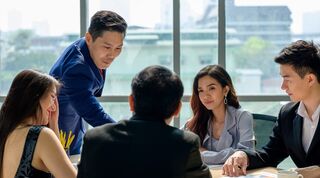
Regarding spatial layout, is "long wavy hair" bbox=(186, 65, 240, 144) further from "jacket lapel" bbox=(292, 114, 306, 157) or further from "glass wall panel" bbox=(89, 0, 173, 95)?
"glass wall panel" bbox=(89, 0, 173, 95)

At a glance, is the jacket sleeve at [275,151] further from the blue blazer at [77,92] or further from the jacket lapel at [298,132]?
the blue blazer at [77,92]

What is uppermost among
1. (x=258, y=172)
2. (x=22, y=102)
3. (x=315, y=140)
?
Answer: (x=22, y=102)

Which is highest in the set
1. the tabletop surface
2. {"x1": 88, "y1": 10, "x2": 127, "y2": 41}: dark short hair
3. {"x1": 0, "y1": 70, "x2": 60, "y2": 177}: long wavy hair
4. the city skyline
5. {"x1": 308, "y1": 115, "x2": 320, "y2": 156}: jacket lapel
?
the city skyline

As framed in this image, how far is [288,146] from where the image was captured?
2.50 m

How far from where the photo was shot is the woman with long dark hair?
1929mm

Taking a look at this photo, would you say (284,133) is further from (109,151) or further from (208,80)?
(109,151)

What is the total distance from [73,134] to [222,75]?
90 cm

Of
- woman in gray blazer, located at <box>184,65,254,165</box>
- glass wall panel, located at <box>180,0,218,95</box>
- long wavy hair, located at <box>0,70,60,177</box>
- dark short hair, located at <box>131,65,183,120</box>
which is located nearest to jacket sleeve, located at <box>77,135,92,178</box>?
dark short hair, located at <box>131,65,183,120</box>

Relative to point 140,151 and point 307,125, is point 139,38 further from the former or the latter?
point 140,151

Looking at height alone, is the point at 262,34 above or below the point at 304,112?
above

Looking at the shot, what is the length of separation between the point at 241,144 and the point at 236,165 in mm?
397

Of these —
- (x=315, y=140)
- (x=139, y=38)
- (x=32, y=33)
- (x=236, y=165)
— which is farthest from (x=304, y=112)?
(x=32, y=33)

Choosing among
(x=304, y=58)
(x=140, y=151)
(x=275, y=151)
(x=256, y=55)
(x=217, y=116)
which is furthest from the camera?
(x=256, y=55)

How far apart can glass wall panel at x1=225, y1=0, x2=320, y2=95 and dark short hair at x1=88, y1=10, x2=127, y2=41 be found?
185cm
